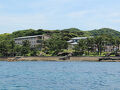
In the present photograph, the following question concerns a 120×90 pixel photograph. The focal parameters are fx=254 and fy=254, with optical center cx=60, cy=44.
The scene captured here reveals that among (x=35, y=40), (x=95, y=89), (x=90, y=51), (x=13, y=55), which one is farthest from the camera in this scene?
(x=35, y=40)

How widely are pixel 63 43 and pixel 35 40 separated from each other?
38.7 metres

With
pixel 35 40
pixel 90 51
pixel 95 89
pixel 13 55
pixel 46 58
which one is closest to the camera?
pixel 95 89

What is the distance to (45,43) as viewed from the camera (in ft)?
539

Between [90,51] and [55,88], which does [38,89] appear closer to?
[55,88]

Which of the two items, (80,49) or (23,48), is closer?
(80,49)

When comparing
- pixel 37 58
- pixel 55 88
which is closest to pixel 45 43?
pixel 37 58

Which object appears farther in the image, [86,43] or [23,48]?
[23,48]

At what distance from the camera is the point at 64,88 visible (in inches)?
1380

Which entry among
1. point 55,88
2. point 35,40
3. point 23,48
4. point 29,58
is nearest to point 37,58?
point 29,58

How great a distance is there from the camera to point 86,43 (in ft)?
463

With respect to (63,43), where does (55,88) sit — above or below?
below

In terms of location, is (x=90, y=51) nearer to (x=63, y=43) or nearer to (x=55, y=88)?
(x=63, y=43)

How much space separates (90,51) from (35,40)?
53303mm

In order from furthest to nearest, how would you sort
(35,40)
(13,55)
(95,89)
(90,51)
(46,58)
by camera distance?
(35,40), (13,55), (90,51), (46,58), (95,89)
